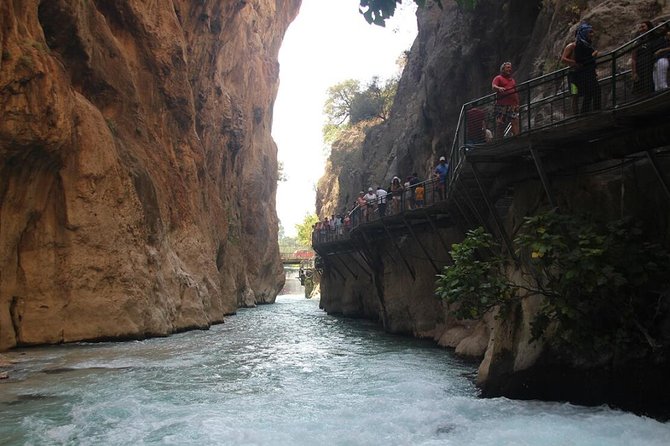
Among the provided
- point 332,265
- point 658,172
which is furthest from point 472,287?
point 332,265

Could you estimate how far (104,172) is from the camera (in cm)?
1767

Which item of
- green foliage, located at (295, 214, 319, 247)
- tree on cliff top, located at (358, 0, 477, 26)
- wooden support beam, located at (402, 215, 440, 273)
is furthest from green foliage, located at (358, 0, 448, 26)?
green foliage, located at (295, 214, 319, 247)

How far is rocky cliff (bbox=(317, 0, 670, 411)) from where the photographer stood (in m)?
7.98

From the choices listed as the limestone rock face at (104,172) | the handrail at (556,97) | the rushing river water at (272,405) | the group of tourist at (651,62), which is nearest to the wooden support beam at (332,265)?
the limestone rock face at (104,172)

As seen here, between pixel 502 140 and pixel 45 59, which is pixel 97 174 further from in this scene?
pixel 502 140

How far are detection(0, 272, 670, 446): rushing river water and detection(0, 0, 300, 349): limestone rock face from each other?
6.56 feet

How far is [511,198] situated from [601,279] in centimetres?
552

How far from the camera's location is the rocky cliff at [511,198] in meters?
7.98

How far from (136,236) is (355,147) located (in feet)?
113

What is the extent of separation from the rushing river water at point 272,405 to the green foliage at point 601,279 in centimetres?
107

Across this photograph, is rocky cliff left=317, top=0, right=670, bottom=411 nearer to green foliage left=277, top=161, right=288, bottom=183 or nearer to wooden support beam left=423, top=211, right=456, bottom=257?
wooden support beam left=423, top=211, right=456, bottom=257

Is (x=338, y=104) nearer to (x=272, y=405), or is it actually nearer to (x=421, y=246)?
(x=421, y=246)

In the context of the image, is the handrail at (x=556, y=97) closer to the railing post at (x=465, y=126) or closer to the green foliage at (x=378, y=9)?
the railing post at (x=465, y=126)

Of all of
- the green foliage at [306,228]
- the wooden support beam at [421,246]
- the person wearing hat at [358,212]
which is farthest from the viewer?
the green foliage at [306,228]
